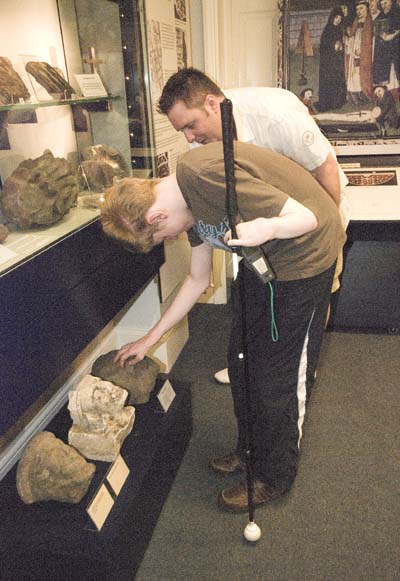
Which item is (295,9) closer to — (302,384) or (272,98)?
(272,98)

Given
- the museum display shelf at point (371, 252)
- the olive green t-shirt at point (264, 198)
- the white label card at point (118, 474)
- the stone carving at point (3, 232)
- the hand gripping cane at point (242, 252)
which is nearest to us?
the hand gripping cane at point (242, 252)

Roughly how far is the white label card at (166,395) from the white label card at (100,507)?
1.65 feet

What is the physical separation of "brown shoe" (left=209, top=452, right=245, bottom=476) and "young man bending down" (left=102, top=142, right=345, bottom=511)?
15 cm

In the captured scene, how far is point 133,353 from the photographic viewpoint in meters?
1.98

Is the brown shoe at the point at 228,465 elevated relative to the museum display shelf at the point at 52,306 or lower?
lower

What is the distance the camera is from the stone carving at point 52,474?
1560 mm

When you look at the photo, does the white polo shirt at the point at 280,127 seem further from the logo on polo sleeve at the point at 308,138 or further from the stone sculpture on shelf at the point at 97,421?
the stone sculpture on shelf at the point at 97,421

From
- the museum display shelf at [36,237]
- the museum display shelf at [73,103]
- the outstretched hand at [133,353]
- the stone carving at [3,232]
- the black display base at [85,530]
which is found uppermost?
the museum display shelf at [73,103]

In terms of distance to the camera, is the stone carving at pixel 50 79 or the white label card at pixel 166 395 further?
the white label card at pixel 166 395

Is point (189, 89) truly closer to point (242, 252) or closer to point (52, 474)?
point (242, 252)

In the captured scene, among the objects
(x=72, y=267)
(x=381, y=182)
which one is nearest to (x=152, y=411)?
(x=72, y=267)

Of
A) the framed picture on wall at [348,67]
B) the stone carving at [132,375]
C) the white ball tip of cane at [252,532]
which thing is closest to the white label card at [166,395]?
the stone carving at [132,375]

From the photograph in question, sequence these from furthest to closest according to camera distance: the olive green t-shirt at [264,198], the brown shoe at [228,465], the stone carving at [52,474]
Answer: the brown shoe at [228,465], the stone carving at [52,474], the olive green t-shirt at [264,198]

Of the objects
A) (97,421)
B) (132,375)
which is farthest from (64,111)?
(97,421)
